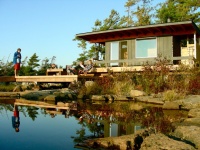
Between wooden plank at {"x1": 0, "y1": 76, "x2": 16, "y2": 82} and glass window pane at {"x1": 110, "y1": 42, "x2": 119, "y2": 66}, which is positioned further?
glass window pane at {"x1": 110, "y1": 42, "x2": 119, "y2": 66}

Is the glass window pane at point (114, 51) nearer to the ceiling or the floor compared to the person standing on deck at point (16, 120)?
nearer to the ceiling

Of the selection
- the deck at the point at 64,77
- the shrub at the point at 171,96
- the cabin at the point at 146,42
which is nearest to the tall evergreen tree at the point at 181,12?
the cabin at the point at 146,42

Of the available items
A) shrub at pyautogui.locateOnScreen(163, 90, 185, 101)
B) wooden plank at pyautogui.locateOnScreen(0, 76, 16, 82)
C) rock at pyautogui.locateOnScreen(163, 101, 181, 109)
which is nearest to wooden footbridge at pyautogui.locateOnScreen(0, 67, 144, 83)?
wooden plank at pyautogui.locateOnScreen(0, 76, 16, 82)

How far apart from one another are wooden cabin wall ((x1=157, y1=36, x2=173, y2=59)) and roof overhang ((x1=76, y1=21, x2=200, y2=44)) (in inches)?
13.0

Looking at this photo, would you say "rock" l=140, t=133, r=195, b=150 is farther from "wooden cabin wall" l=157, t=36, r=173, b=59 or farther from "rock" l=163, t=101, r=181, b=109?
"wooden cabin wall" l=157, t=36, r=173, b=59

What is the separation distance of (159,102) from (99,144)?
6.63m

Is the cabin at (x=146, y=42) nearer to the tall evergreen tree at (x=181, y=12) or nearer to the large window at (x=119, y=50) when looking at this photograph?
the large window at (x=119, y=50)

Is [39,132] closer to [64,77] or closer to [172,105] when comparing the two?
[172,105]

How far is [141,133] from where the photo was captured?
15.7 ft

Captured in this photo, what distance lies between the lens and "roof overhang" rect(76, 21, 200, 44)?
1612 cm


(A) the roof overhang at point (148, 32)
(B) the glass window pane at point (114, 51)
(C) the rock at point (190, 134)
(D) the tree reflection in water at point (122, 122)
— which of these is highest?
(A) the roof overhang at point (148, 32)

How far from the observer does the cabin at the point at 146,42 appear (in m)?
16.7

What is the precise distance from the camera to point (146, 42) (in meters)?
18.2

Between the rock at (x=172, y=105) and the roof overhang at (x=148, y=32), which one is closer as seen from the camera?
the rock at (x=172, y=105)
